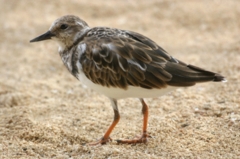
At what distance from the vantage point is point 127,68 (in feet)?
14.0

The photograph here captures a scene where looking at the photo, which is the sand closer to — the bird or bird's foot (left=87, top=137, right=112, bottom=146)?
bird's foot (left=87, top=137, right=112, bottom=146)

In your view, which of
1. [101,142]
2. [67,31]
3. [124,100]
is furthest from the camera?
[124,100]

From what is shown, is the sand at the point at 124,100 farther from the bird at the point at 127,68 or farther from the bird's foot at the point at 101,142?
the bird at the point at 127,68

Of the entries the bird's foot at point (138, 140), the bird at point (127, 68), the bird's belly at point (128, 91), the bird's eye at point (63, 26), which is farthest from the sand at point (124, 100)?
the bird's eye at point (63, 26)

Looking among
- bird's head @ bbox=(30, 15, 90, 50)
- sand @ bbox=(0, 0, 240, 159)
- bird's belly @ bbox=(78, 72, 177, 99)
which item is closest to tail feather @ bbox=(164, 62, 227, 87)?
bird's belly @ bbox=(78, 72, 177, 99)

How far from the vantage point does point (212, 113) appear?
5.09 metres

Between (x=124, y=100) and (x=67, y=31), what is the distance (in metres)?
1.49

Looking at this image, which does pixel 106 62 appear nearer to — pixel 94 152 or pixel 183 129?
pixel 94 152

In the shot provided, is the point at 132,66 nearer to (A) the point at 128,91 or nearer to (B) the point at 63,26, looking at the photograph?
(A) the point at 128,91

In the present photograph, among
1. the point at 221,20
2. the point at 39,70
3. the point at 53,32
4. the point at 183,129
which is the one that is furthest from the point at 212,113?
the point at 221,20

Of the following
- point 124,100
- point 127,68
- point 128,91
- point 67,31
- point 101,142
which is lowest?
point 101,142

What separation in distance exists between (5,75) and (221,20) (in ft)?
14.5

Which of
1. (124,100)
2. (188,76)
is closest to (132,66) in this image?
(188,76)

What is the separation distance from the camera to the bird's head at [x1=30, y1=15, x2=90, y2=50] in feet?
15.6
